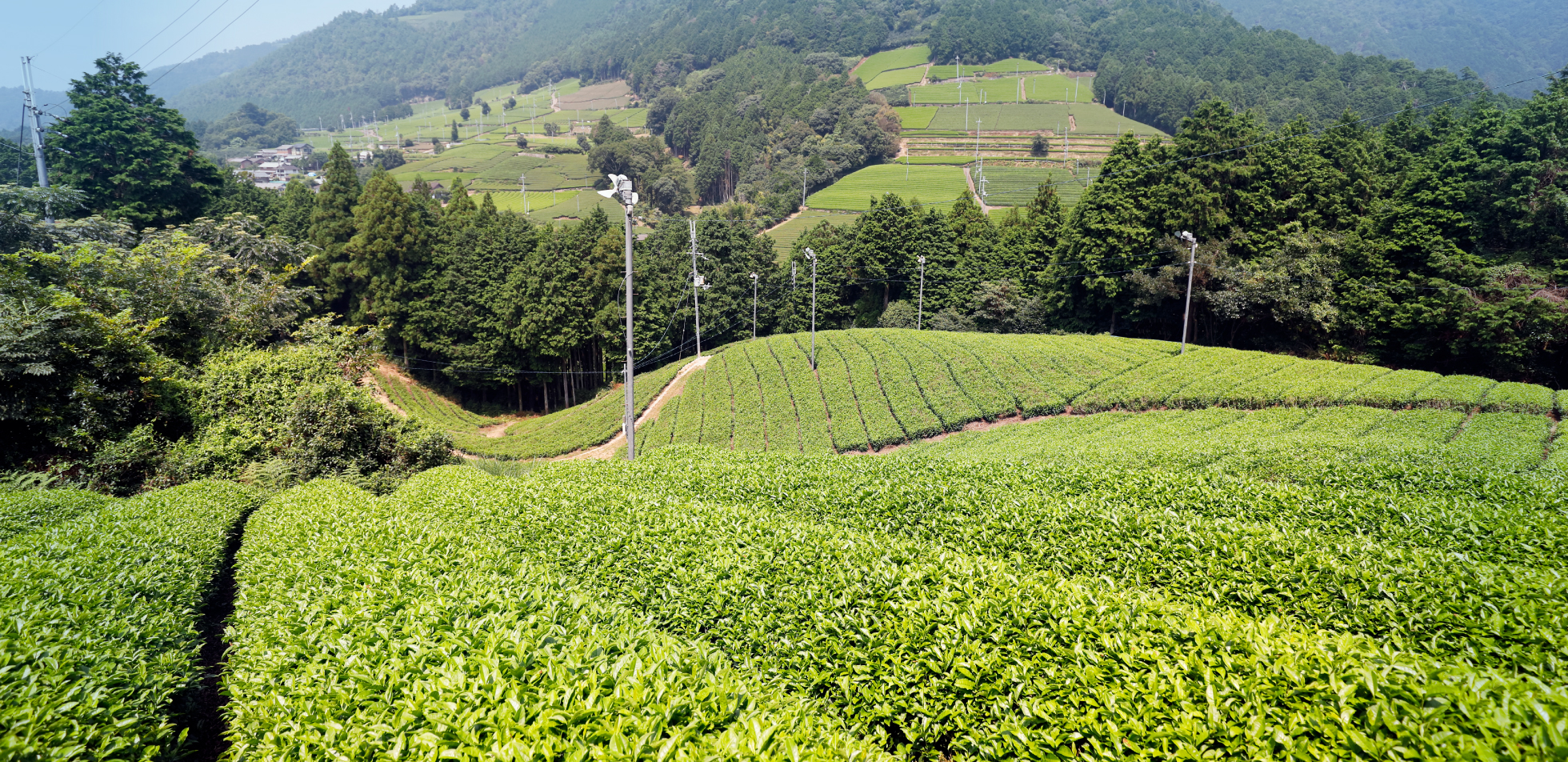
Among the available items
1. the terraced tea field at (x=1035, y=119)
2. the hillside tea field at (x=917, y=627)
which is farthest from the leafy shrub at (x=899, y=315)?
the terraced tea field at (x=1035, y=119)

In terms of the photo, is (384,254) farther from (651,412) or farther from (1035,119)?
(1035,119)

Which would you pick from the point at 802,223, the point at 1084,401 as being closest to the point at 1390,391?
the point at 1084,401

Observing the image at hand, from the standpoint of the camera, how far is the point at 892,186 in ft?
272

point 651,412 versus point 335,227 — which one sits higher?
point 335,227

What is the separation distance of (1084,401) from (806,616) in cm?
2281

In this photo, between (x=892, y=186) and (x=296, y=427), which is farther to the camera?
(x=892, y=186)

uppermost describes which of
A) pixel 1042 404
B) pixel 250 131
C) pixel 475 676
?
pixel 250 131

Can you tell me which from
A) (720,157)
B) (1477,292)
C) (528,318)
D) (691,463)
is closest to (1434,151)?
(1477,292)

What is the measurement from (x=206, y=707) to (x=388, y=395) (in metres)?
33.9

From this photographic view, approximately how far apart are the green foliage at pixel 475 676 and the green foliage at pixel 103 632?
0.48 meters

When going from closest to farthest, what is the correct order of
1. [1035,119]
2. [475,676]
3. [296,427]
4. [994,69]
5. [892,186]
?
[475,676], [296,427], [892,186], [1035,119], [994,69]

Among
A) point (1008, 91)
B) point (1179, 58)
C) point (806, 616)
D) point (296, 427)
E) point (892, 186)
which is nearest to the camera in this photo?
point (806, 616)

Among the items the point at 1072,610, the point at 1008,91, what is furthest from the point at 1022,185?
the point at 1072,610

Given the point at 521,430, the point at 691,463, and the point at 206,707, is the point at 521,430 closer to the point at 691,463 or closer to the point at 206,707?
the point at 691,463
